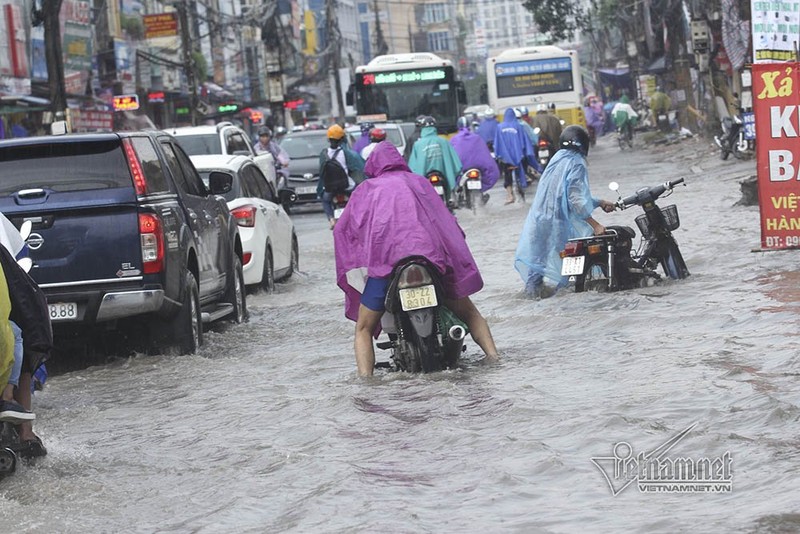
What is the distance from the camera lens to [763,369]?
855 centimetres

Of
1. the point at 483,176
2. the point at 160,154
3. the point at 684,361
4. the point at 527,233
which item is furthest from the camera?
the point at 483,176

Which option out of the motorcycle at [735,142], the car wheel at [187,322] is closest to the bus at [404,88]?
the motorcycle at [735,142]

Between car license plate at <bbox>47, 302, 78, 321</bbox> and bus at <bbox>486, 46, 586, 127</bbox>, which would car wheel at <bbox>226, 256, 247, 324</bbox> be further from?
bus at <bbox>486, 46, 586, 127</bbox>

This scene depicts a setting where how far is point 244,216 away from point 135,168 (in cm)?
491

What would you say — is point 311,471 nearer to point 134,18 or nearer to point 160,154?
point 160,154

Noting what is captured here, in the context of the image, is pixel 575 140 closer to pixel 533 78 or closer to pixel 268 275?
pixel 268 275

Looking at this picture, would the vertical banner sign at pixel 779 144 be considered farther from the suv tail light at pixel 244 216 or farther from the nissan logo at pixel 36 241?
the nissan logo at pixel 36 241

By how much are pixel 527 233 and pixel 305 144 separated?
1871 centimetres

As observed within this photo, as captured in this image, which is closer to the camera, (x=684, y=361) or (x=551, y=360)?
(x=684, y=361)

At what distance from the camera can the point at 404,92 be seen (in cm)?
3641

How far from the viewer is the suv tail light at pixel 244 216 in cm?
1534

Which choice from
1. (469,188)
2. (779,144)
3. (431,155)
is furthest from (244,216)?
(469,188)

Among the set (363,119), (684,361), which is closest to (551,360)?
(684,361)

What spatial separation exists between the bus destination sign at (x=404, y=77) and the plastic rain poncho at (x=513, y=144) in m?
8.49
